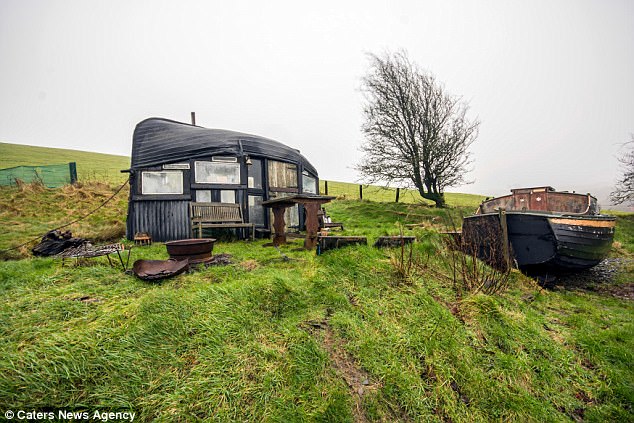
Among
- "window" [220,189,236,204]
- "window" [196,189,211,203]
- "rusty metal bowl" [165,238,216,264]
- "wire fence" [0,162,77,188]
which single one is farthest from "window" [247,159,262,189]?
"wire fence" [0,162,77,188]

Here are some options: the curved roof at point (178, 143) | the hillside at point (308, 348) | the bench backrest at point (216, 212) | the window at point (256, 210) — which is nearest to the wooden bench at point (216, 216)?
the bench backrest at point (216, 212)

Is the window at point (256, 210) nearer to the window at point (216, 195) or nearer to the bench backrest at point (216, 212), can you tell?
the bench backrest at point (216, 212)

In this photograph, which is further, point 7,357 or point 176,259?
point 176,259

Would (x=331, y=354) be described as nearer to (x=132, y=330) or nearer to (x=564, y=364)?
(x=132, y=330)

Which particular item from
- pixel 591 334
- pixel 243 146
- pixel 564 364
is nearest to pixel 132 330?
pixel 564 364

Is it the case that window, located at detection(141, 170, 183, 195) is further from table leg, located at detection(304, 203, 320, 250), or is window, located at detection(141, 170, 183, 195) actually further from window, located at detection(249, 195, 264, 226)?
table leg, located at detection(304, 203, 320, 250)

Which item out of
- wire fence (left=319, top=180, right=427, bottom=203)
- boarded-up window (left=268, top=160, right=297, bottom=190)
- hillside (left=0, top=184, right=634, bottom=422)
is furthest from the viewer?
wire fence (left=319, top=180, right=427, bottom=203)

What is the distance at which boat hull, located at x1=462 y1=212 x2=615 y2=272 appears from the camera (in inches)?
239

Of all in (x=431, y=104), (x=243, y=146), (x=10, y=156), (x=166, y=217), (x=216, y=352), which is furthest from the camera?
(x=10, y=156)

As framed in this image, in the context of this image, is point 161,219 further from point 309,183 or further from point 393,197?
point 393,197

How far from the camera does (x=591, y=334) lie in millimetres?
4043

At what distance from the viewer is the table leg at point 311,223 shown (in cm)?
680

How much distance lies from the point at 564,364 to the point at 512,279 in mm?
2826

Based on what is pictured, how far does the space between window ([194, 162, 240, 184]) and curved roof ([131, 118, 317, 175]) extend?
400mm
